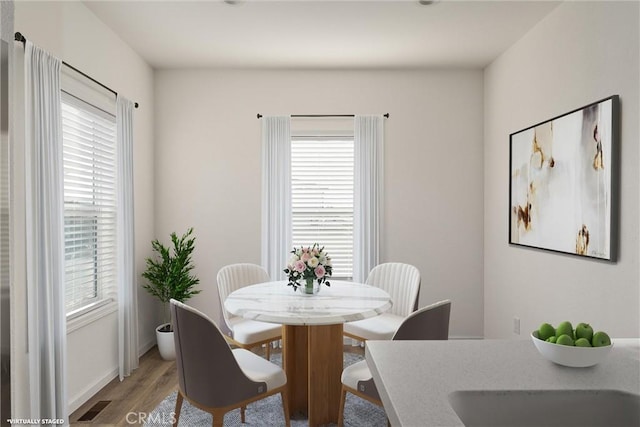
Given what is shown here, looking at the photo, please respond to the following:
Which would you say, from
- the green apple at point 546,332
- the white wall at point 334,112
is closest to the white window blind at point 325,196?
the white wall at point 334,112

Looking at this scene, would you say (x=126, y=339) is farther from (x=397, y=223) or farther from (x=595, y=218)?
(x=595, y=218)

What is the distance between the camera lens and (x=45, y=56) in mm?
2371

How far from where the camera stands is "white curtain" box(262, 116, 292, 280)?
4.11 m

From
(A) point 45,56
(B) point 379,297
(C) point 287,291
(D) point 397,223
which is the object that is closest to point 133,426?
(C) point 287,291

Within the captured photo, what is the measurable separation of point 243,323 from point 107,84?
2.14 meters

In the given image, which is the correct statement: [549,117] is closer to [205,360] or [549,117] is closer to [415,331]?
[415,331]

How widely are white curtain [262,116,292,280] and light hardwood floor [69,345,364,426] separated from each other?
1292mm

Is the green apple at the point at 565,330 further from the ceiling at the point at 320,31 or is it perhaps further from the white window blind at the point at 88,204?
the white window blind at the point at 88,204

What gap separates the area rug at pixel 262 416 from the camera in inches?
103

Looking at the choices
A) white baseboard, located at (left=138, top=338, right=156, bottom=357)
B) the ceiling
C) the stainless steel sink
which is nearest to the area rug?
white baseboard, located at (left=138, top=338, right=156, bottom=357)

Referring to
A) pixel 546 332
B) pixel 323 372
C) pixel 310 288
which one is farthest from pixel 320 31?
pixel 546 332

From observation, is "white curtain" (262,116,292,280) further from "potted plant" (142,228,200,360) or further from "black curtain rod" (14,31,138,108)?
"black curtain rod" (14,31,138,108)

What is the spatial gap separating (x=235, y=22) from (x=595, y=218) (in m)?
2.78

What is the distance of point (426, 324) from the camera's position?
81.7 inches
